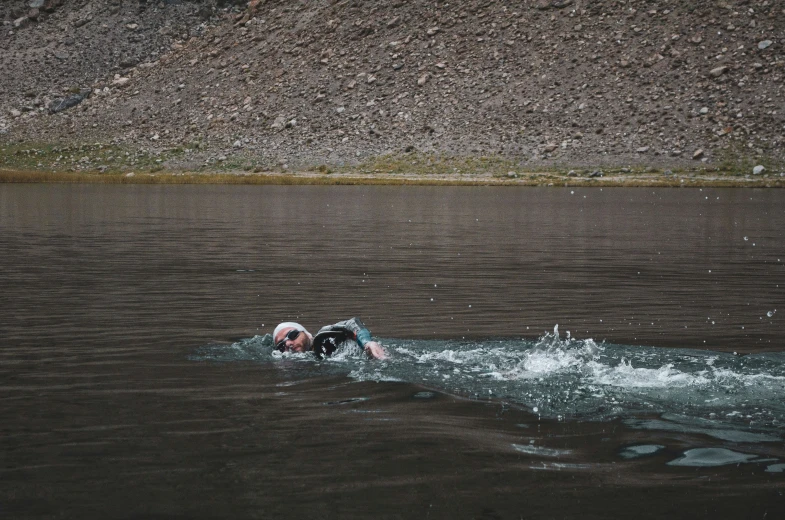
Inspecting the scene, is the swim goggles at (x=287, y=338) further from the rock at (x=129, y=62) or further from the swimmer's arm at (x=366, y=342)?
the rock at (x=129, y=62)

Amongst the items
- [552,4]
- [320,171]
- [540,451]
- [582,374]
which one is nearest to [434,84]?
[552,4]

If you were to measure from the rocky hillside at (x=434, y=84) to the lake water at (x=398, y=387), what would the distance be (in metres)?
81.6

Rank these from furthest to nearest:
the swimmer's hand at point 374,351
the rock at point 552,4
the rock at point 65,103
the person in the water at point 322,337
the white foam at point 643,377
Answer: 1. the rock at point 65,103
2. the rock at point 552,4
3. the person in the water at point 322,337
4. the swimmer's hand at point 374,351
5. the white foam at point 643,377

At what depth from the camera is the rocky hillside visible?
4281 inches

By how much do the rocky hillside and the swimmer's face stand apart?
303 ft

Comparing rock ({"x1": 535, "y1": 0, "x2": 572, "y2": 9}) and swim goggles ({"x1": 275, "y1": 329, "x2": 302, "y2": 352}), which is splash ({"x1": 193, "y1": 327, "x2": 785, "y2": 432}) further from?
rock ({"x1": 535, "y1": 0, "x2": 572, "y2": 9})

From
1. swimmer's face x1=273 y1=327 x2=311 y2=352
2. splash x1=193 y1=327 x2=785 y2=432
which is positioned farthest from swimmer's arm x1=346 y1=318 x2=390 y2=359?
swimmer's face x1=273 y1=327 x2=311 y2=352

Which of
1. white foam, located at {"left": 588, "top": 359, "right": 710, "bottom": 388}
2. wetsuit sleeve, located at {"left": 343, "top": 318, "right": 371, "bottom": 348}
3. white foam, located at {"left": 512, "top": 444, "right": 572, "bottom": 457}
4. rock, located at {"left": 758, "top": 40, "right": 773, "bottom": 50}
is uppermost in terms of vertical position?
rock, located at {"left": 758, "top": 40, "right": 773, "bottom": 50}

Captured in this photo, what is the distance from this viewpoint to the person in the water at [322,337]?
1443 cm

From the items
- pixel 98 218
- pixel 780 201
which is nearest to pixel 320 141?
pixel 780 201

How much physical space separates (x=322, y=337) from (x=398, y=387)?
236 centimetres

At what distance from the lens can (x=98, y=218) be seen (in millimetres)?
46812

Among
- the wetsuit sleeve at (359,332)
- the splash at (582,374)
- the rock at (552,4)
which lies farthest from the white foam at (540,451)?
the rock at (552,4)

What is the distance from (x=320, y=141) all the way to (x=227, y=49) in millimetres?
32457
